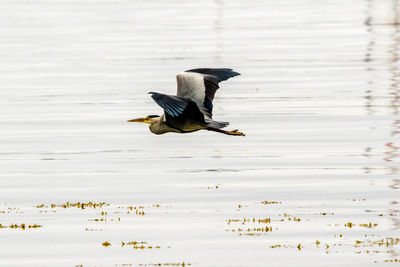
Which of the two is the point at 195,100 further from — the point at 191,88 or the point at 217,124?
the point at 217,124

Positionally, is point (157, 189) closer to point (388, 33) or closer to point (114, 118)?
point (114, 118)

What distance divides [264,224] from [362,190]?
2570 mm

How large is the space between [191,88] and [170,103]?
170cm

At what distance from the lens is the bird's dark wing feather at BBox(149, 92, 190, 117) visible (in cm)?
1520

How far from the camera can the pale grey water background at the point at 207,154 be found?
13.9 m

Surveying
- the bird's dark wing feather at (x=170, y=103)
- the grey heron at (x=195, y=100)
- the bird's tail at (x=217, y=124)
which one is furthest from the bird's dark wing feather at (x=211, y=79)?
the bird's dark wing feather at (x=170, y=103)

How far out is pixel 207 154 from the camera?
21062 mm

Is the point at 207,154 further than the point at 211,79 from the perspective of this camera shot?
Yes

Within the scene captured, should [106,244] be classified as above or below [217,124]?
below

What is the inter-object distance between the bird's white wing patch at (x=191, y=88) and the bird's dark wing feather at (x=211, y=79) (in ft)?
0.23

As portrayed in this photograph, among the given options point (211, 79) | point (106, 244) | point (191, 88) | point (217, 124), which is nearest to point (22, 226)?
point (106, 244)

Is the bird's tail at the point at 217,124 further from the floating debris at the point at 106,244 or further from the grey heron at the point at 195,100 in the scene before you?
the floating debris at the point at 106,244

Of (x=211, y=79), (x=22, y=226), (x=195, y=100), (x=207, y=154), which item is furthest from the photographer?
(x=207, y=154)

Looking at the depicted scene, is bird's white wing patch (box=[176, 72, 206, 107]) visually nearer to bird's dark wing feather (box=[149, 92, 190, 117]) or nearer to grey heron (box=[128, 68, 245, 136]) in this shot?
grey heron (box=[128, 68, 245, 136])
